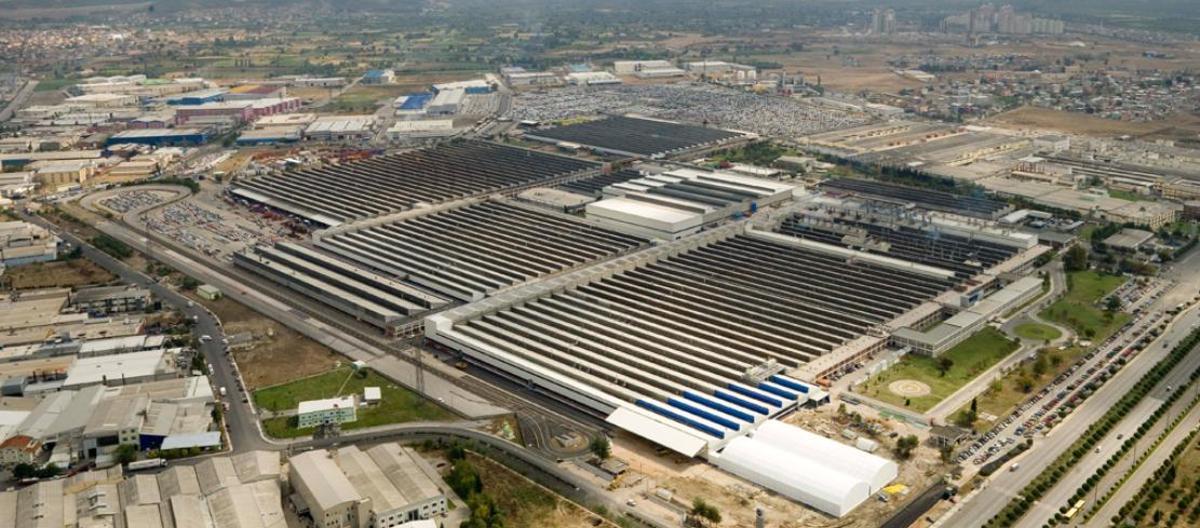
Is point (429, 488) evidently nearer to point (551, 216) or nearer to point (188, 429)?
point (188, 429)

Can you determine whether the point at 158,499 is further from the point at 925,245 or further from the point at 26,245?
the point at 925,245

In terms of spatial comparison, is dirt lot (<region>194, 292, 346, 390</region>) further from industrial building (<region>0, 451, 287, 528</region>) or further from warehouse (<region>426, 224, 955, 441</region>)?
industrial building (<region>0, 451, 287, 528</region>)

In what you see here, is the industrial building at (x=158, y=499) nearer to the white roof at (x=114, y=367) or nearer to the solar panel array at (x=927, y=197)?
the white roof at (x=114, y=367)

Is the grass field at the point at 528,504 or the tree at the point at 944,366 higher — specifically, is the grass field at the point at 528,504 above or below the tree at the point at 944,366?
below

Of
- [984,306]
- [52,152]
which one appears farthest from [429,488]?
[52,152]

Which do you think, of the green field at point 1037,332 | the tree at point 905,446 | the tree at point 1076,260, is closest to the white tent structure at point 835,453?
the tree at point 905,446

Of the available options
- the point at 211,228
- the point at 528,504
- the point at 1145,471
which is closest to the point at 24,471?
the point at 528,504

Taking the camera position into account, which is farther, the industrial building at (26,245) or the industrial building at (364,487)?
the industrial building at (26,245)
